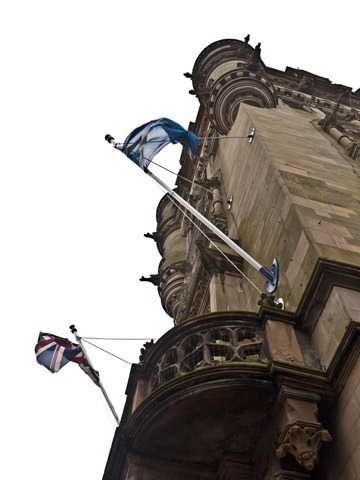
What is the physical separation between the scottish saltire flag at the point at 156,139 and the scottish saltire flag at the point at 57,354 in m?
5.27

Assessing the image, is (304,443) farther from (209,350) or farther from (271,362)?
(209,350)

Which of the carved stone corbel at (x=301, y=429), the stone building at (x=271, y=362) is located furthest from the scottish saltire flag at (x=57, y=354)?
the carved stone corbel at (x=301, y=429)

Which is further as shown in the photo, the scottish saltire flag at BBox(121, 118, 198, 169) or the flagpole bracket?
the scottish saltire flag at BBox(121, 118, 198, 169)

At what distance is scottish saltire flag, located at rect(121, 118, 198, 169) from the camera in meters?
15.4

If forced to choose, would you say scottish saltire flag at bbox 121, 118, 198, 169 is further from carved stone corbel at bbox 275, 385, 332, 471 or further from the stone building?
carved stone corbel at bbox 275, 385, 332, 471

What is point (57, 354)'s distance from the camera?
1602 centimetres

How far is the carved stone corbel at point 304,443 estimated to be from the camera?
7785 millimetres

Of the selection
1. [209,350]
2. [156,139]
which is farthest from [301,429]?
[156,139]

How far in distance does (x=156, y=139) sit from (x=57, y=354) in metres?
6.29

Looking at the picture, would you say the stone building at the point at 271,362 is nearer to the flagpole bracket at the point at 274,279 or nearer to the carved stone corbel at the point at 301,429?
the carved stone corbel at the point at 301,429

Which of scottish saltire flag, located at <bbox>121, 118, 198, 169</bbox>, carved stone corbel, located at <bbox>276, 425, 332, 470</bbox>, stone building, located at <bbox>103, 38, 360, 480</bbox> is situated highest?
scottish saltire flag, located at <bbox>121, 118, 198, 169</bbox>

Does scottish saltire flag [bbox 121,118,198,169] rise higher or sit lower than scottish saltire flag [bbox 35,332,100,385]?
higher

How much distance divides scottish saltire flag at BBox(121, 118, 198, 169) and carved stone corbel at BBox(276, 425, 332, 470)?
876cm

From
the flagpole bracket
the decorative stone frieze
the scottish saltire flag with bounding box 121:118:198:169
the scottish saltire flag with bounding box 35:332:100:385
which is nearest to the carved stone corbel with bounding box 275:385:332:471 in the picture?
the decorative stone frieze
